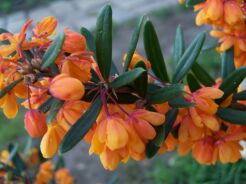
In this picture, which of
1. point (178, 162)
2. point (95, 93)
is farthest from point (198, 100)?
point (178, 162)

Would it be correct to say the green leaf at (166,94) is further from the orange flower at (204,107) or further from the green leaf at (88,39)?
the green leaf at (88,39)

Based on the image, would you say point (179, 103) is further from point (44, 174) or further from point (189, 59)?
point (44, 174)

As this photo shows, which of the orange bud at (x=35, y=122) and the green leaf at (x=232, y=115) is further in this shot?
the green leaf at (x=232, y=115)

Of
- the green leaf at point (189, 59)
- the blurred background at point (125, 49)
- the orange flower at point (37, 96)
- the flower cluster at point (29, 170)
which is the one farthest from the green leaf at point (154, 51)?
the blurred background at point (125, 49)

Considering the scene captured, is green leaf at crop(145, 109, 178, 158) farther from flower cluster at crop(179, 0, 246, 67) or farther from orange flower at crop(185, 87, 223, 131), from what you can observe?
flower cluster at crop(179, 0, 246, 67)

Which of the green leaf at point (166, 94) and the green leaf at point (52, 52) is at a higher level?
the green leaf at point (52, 52)

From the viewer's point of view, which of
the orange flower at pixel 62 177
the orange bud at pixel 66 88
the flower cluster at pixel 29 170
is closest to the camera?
the orange bud at pixel 66 88

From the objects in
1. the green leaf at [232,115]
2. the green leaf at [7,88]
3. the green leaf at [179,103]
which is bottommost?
the green leaf at [232,115]

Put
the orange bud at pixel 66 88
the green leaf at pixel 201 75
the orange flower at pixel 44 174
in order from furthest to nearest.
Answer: the orange flower at pixel 44 174 → the green leaf at pixel 201 75 → the orange bud at pixel 66 88
